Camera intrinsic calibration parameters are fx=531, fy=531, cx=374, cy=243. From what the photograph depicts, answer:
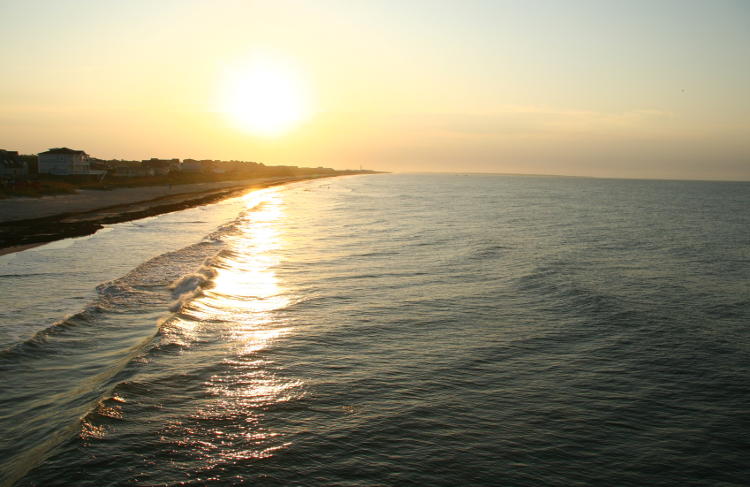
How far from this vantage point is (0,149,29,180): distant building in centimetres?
8575

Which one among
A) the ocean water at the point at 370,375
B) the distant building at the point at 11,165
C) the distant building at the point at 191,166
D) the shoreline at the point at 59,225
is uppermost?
the distant building at the point at 191,166

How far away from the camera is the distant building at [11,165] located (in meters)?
85.8

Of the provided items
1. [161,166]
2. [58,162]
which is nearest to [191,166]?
[161,166]

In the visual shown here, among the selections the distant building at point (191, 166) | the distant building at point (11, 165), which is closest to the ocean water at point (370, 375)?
the distant building at point (11, 165)

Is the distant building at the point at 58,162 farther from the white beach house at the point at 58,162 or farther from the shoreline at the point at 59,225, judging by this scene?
the shoreline at the point at 59,225

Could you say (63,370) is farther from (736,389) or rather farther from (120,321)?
(736,389)

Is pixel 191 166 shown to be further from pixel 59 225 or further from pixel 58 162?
pixel 59 225

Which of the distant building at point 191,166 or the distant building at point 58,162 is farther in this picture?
the distant building at point 191,166

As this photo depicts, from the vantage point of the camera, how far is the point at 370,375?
1147cm

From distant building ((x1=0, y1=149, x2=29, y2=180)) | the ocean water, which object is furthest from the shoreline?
distant building ((x1=0, y1=149, x2=29, y2=180))

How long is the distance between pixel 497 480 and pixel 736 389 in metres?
6.82

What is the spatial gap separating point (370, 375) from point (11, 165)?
325 feet

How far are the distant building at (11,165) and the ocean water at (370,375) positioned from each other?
7554 cm

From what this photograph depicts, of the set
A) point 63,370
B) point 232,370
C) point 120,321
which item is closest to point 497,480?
point 232,370
